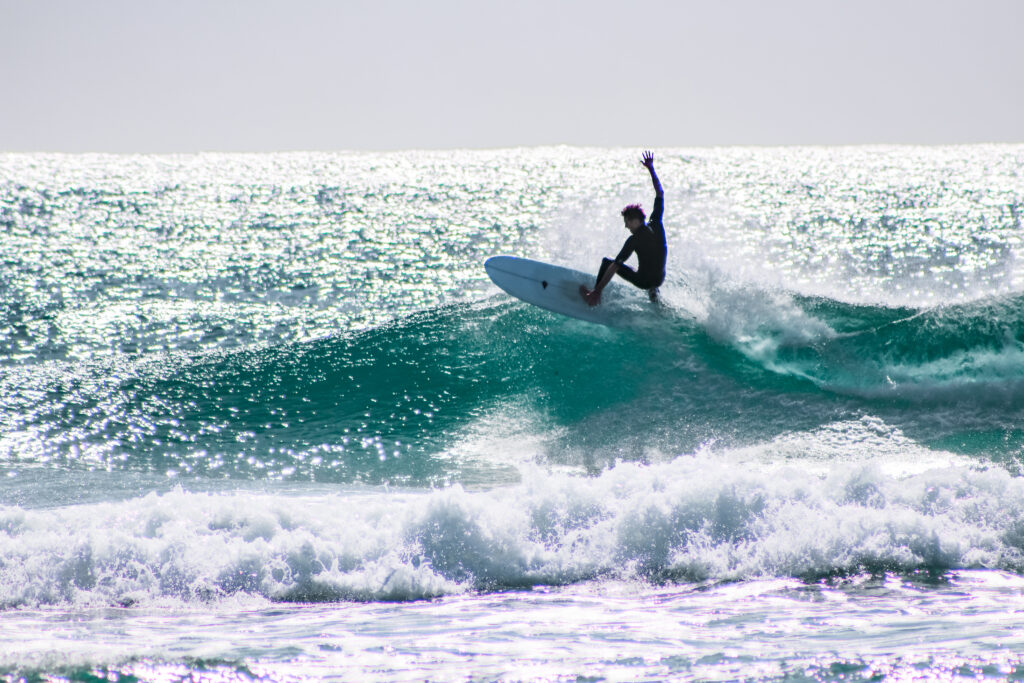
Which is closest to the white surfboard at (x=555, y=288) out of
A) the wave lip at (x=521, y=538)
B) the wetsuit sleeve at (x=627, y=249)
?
the wetsuit sleeve at (x=627, y=249)

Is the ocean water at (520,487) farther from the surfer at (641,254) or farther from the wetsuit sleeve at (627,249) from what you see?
the wetsuit sleeve at (627,249)

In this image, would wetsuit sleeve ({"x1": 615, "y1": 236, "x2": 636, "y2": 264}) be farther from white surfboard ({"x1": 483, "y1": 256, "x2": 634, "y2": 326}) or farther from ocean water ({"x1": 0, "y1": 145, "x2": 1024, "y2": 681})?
ocean water ({"x1": 0, "y1": 145, "x2": 1024, "y2": 681})

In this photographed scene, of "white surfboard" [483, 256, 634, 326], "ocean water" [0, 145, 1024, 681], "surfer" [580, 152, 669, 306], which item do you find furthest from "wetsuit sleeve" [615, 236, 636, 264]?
"ocean water" [0, 145, 1024, 681]

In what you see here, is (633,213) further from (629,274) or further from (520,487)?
(520,487)

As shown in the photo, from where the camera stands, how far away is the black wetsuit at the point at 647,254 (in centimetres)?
922

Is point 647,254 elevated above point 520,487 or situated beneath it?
elevated above

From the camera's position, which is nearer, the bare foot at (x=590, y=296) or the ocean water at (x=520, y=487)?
the ocean water at (x=520, y=487)

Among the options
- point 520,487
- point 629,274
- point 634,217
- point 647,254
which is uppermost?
point 634,217

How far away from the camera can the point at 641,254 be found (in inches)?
371

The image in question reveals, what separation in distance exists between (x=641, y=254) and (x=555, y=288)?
1.18 meters

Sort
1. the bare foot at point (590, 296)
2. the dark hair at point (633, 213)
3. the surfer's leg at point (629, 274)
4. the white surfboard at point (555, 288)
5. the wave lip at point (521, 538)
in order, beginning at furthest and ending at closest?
the white surfboard at point (555, 288), the bare foot at point (590, 296), the surfer's leg at point (629, 274), the dark hair at point (633, 213), the wave lip at point (521, 538)

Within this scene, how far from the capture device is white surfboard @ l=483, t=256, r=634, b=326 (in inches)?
398

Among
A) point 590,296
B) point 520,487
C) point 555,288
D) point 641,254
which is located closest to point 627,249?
Result: point 641,254

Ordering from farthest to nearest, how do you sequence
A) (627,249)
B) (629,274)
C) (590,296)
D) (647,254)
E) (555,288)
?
(555,288) < (590,296) < (629,274) < (647,254) < (627,249)
